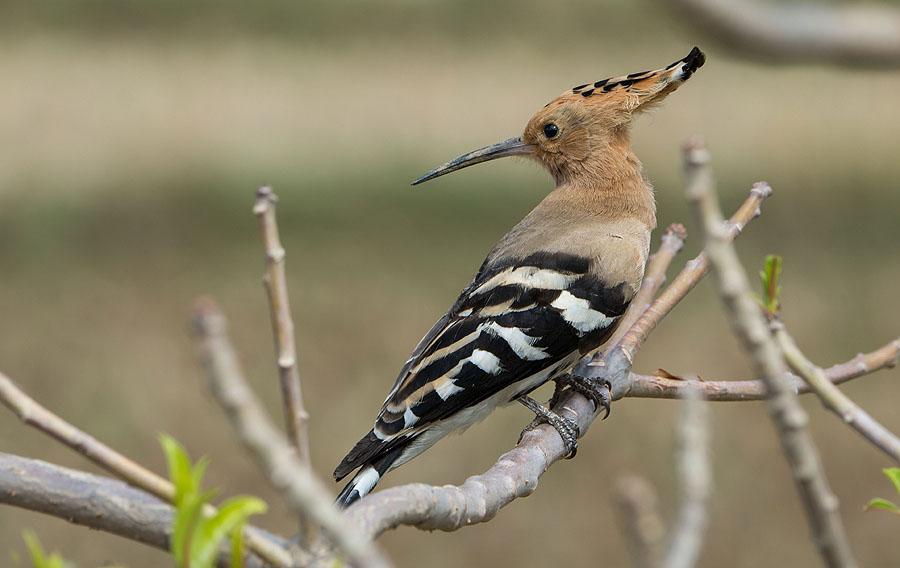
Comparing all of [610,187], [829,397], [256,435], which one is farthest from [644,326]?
[256,435]

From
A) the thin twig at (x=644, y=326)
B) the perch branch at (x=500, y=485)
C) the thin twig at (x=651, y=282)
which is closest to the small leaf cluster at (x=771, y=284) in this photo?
the perch branch at (x=500, y=485)

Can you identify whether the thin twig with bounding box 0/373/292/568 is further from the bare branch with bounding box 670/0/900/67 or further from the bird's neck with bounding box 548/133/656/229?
the bird's neck with bounding box 548/133/656/229

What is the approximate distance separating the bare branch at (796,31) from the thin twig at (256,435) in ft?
0.81

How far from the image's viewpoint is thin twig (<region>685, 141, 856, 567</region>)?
41 centimetres

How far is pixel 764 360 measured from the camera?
0.43 m

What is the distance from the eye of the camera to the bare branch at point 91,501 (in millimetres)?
608

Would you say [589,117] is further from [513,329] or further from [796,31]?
[796,31]

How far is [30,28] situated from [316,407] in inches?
48.8

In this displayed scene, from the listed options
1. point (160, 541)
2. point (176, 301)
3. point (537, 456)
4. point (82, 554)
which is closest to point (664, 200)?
point (176, 301)

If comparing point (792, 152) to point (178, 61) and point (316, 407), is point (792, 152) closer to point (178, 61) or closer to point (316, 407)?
point (316, 407)

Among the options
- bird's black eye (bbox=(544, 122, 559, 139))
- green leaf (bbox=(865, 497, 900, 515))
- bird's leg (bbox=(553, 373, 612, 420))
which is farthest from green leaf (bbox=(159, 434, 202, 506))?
bird's black eye (bbox=(544, 122, 559, 139))

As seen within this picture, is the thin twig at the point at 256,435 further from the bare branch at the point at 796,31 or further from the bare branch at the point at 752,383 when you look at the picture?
the bare branch at the point at 752,383

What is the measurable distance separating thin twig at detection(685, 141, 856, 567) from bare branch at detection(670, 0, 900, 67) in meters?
0.09

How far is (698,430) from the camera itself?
0.43 m
